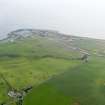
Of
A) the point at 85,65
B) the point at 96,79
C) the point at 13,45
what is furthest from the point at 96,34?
the point at 96,79

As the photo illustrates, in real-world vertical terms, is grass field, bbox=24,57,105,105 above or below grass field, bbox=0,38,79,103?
above

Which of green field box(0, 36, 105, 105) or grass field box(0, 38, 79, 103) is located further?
grass field box(0, 38, 79, 103)

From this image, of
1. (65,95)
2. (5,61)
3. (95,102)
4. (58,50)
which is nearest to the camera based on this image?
(95,102)

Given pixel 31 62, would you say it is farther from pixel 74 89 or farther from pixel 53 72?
pixel 74 89

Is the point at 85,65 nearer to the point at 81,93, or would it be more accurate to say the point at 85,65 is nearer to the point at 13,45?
the point at 81,93

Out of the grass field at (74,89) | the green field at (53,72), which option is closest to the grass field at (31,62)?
the green field at (53,72)

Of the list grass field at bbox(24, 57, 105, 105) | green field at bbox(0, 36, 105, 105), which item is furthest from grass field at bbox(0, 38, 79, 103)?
grass field at bbox(24, 57, 105, 105)

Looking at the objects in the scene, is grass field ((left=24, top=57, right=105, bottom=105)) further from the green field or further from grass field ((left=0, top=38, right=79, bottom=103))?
grass field ((left=0, top=38, right=79, bottom=103))

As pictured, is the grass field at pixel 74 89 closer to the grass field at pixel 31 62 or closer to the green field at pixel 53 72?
the green field at pixel 53 72

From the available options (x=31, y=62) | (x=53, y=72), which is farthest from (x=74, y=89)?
(x=31, y=62)
